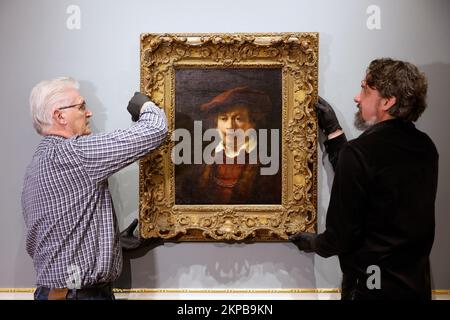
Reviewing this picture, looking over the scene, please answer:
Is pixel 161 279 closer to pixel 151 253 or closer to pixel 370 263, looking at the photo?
pixel 151 253

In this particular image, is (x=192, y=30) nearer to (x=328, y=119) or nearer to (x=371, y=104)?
(x=328, y=119)

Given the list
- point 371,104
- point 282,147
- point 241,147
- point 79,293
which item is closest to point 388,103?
point 371,104

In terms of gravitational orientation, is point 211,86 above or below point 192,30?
below

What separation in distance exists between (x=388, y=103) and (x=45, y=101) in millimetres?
1104

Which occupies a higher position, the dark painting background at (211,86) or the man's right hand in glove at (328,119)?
the dark painting background at (211,86)

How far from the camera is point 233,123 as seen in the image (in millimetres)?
1903

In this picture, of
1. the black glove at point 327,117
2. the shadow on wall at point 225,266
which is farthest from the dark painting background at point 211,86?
the shadow on wall at point 225,266

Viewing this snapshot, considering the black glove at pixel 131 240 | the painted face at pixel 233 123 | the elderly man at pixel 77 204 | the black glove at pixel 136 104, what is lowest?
the black glove at pixel 131 240

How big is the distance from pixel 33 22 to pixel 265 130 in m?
0.98

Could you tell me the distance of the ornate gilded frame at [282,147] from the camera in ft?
6.13

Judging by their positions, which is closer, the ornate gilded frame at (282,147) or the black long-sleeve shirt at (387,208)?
the black long-sleeve shirt at (387,208)

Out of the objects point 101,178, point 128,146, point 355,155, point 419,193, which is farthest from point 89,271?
point 419,193

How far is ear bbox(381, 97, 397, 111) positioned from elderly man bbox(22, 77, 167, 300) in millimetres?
704

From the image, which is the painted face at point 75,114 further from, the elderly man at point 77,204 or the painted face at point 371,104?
the painted face at point 371,104
